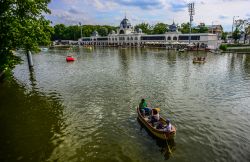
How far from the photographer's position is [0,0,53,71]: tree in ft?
88.0

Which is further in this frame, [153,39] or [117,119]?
[153,39]

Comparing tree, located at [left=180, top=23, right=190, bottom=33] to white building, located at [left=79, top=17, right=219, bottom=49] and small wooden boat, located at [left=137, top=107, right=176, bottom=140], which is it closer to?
white building, located at [left=79, top=17, right=219, bottom=49]

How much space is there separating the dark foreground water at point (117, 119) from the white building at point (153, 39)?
84736 millimetres

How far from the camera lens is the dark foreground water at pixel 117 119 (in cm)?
1756

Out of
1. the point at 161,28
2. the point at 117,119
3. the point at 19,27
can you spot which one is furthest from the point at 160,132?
the point at 161,28

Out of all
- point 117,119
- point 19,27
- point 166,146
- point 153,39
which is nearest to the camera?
point 166,146

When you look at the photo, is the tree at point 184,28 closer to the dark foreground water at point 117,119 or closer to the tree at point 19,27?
the dark foreground water at point 117,119

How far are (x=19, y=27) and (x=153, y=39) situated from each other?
437ft

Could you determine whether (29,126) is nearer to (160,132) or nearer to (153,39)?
(160,132)

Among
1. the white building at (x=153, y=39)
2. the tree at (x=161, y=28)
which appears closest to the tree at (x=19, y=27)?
the white building at (x=153, y=39)

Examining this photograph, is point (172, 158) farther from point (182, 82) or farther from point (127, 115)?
point (182, 82)

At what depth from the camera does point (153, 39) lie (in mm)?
154125

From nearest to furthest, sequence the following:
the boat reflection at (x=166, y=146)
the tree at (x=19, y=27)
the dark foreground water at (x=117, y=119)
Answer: the boat reflection at (x=166, y=146) < the dark foreground water at (x=117, y=119) < the tree at (x=19, y=27)

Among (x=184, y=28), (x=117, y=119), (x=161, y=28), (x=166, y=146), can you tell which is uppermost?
(x=161, y=28)
